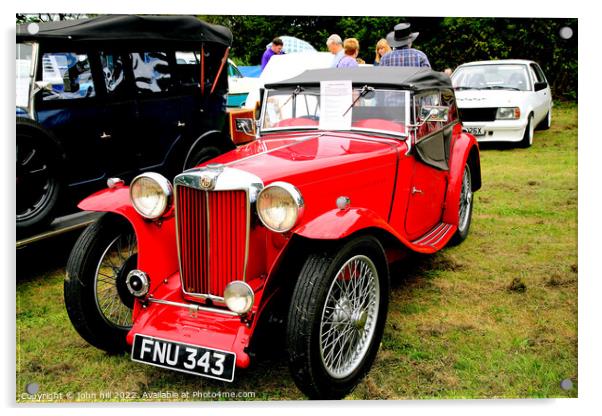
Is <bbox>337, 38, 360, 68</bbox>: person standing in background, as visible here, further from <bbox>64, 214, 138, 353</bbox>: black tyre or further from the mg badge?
<bbox>64, 214, 138, 353</bbox>: black tyre

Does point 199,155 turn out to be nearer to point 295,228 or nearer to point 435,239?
point 435,239

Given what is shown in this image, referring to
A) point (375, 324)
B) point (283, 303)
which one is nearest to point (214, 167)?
point (283, 303)

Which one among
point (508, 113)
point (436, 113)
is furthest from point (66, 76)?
point (508, 113)

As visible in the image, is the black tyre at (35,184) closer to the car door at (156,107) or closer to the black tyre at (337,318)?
the car door at (156,107)

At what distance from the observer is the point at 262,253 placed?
9.20 feet

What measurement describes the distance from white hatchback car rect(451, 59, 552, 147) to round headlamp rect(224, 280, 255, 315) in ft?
6.65

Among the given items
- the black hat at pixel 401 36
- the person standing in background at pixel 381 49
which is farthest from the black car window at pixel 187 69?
the black hat at pixel 401 36

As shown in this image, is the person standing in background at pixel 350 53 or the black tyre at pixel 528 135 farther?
the black tyre at pixel 528 135

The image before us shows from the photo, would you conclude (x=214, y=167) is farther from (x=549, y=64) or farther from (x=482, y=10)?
(x=549, y=64)

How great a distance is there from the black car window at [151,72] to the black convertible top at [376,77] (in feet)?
4.12

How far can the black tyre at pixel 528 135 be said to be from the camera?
4.02 metres

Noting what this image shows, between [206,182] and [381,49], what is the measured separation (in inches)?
67.3

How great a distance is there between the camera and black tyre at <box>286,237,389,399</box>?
242 cm
